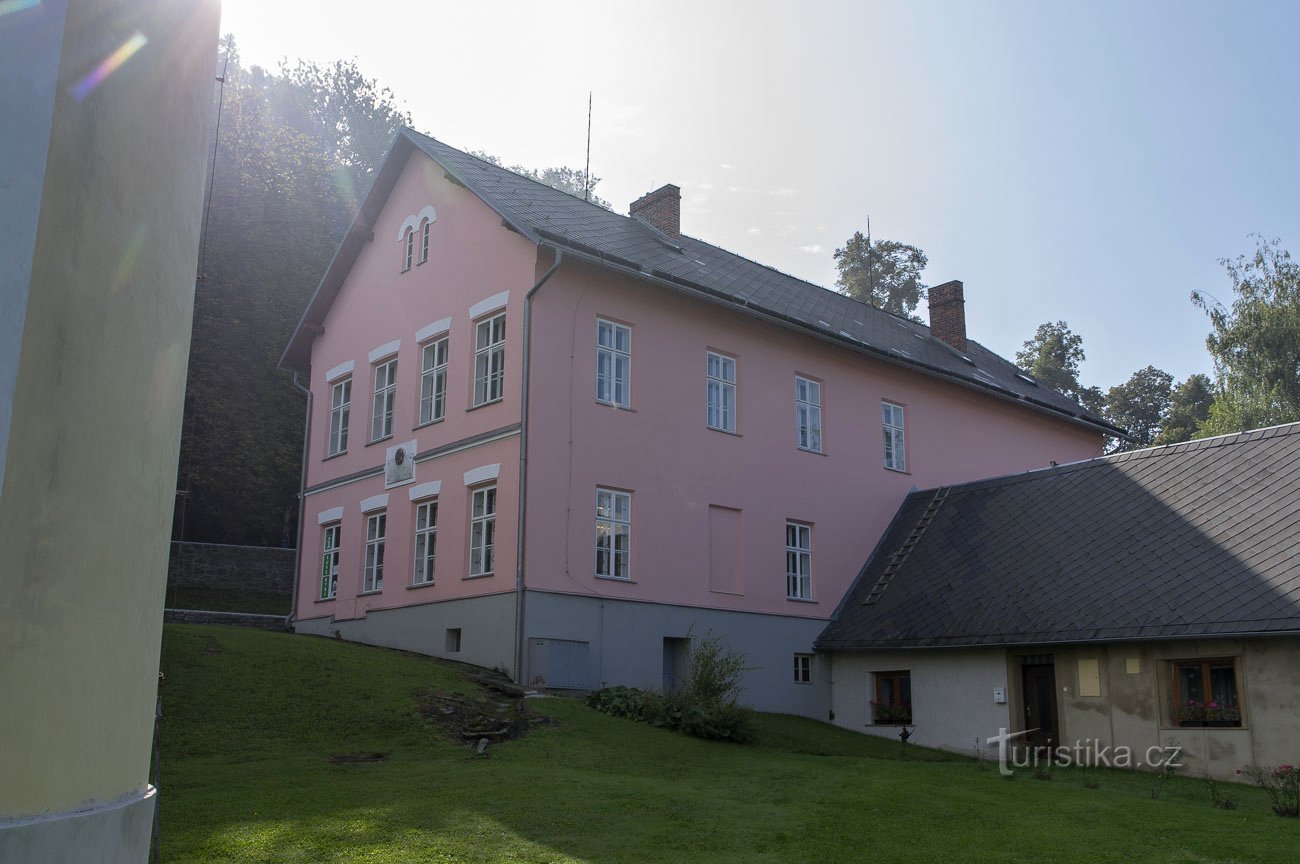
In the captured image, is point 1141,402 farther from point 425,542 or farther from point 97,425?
point 97,425

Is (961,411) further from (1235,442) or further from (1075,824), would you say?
(1075,824)

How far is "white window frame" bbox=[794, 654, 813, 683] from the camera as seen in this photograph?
22.9 meters

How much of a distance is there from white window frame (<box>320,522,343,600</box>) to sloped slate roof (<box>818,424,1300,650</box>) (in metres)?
10.7

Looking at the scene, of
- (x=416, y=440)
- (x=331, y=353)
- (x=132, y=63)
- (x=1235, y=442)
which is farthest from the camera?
(x=331, y=353)

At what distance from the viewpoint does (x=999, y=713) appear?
63.9 ft

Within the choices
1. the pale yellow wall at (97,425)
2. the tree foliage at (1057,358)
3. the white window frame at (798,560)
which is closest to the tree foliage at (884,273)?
the tree foliage at (1057,358)

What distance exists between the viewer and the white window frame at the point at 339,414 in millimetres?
25891

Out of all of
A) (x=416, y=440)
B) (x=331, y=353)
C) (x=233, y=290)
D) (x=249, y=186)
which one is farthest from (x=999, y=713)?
(x=249, y=186)

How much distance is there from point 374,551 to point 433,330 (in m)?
4.84

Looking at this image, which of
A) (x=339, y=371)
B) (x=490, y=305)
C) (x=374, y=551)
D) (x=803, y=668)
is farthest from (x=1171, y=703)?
(x=339, y=371)

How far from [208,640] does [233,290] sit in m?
17.8

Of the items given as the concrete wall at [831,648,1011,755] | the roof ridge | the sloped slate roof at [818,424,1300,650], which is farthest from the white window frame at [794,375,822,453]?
the concrete wall at [831,648,1011,755]

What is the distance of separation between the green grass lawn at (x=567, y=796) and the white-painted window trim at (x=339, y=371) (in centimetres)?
922

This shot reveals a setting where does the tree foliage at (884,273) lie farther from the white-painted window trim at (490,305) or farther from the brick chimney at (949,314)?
the white-painted window trim at (490,305)
